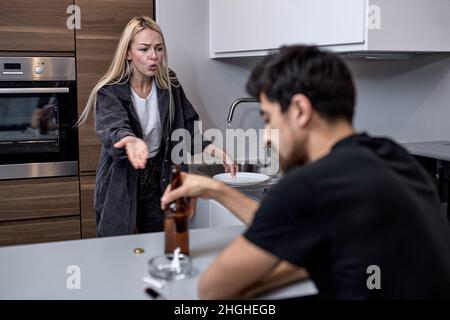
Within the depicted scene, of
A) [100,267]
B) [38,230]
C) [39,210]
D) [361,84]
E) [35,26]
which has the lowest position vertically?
[38,230]

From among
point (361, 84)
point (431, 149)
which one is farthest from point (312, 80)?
point (361, 84)

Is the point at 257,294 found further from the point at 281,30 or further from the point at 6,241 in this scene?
the point at 6,241

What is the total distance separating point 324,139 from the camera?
0.97 m

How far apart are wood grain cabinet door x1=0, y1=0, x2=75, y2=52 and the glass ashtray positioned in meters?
1.82

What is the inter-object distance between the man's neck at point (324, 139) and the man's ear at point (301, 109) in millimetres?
31

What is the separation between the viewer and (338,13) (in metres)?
1.95

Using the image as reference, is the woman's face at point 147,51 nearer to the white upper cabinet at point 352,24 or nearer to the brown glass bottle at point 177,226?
the white upper cabinet at point 352,24

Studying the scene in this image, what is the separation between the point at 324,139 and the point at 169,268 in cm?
43

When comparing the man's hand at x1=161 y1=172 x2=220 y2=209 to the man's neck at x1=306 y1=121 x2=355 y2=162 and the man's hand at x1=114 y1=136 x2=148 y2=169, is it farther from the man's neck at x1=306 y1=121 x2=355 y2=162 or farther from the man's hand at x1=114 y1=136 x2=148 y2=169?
the man's neck at x1=306 y1=121 x2=355 y2=162

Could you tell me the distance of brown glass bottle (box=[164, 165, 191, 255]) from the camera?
125 cm

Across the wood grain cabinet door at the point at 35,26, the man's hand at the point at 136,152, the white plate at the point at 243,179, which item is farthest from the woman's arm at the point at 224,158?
the wood grain cabinet door at the point at 35,26

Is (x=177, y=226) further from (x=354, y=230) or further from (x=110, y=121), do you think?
(x=110, y=121)

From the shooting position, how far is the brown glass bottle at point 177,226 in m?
1.25

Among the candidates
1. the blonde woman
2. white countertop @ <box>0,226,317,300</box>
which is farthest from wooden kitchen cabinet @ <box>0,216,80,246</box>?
white countertop @ <box>0,226,317,300</box>
